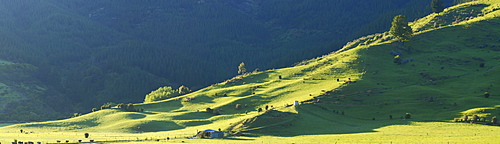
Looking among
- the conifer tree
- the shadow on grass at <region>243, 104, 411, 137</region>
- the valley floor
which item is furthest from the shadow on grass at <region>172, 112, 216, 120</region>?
the conifer tree

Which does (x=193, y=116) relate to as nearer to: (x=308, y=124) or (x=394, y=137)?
(x=308, y=124)

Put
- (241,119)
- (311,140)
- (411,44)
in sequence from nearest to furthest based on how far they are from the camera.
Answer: (311,140) < (241,119) < (411,44)

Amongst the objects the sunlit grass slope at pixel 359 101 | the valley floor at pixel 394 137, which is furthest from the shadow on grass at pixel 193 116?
Result: the valley floor at pixel 394 137

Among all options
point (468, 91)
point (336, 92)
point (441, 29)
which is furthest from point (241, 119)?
point (441, 29)

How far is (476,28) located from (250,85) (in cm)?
8878

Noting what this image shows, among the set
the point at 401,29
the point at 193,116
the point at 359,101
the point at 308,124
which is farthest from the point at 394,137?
the point at 401,29

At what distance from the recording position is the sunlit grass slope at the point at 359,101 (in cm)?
11288

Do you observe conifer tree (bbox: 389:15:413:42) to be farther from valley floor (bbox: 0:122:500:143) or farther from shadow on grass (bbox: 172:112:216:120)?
shadow on grass (bbox: 172:112:216:120)

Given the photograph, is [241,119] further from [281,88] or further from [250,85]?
[250,85]

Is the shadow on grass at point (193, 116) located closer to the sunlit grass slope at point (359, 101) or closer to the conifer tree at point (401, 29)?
the sunlit grass slope at point (359, 101)

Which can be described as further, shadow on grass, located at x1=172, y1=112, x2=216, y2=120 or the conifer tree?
the conifer tree

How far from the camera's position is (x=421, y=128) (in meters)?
111

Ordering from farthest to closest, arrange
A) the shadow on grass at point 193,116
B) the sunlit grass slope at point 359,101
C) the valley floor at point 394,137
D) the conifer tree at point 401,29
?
the conifer tree at point 401,29 → the shadow on grass at point 193,116 → the sunlit grass slope at point 359,101 → the valley floor at point 394,137

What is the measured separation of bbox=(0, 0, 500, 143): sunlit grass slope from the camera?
370 feet
